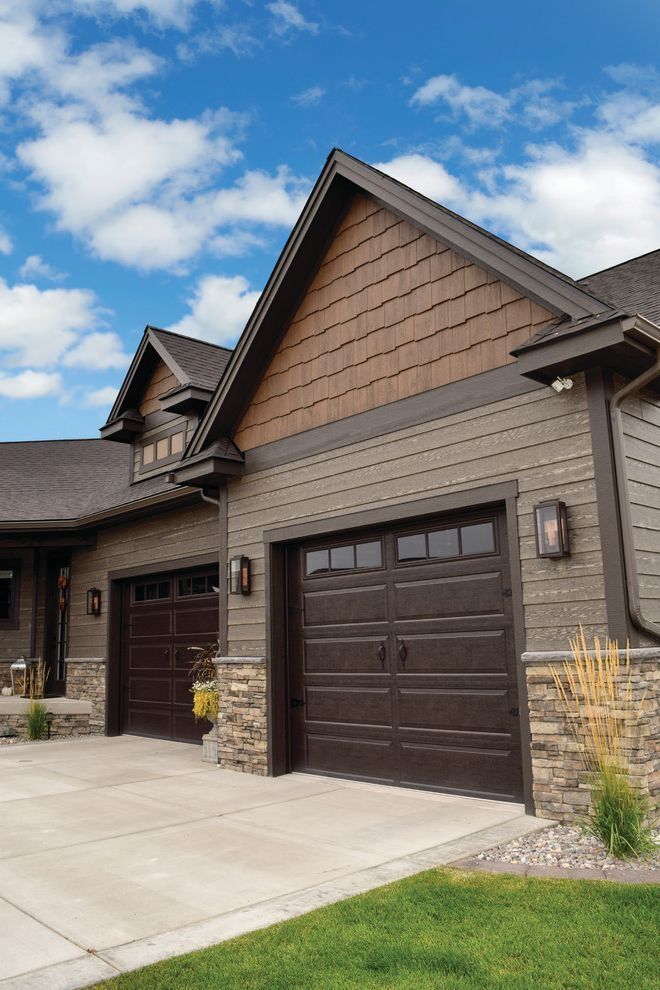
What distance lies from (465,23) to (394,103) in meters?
4.55

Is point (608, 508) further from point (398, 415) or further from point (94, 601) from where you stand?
point (94, 601)

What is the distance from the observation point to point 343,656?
8.02m

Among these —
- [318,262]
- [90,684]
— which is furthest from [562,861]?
[90,684]

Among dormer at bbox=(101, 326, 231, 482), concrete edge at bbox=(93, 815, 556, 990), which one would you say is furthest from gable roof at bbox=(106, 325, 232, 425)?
concrete edge at bbox=(93, 815, 556, 990)

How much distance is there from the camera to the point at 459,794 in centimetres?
685

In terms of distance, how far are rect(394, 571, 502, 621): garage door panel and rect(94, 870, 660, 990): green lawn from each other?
2783mm

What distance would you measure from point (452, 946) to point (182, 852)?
7.96 feet

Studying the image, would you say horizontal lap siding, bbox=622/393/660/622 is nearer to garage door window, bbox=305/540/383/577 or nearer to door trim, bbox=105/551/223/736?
garage door window, bbox=305/540/383/577

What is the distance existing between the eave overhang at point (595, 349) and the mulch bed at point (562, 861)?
3335mm

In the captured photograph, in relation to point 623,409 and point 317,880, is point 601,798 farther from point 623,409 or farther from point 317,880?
point 623,409

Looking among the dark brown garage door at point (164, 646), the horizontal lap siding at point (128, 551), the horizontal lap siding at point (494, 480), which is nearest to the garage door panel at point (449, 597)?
the horizontal lap siding at point (494, 480)

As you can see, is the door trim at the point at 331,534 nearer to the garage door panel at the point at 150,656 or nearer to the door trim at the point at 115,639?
the garage door panel at the point at 150,656

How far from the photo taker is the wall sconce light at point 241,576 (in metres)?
8.86

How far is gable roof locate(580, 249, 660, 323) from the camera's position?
7.29 metres
